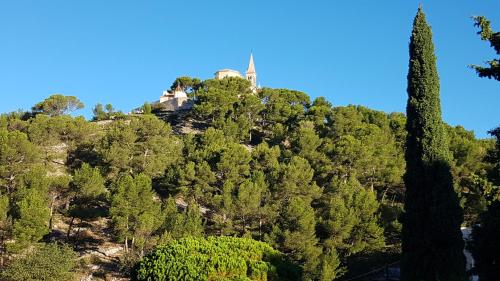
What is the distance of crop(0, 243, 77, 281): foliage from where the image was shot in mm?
24172

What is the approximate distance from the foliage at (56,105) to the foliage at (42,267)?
128 feet

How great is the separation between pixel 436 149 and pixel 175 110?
181ft

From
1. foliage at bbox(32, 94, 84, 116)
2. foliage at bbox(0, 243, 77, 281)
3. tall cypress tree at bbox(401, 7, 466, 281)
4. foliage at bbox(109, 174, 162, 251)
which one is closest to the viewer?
tall cypress tree at bbox(401, 7, 466, 281)

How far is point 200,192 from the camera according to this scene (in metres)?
33.8

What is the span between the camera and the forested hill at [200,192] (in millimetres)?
27391

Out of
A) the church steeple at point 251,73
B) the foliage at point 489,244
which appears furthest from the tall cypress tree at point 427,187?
the church steeple at point 251,73

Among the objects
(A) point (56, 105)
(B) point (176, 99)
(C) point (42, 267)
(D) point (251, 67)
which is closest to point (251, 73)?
(D) point (251, 67)

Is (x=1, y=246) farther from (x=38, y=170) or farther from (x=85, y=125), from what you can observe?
(x=85, y=125)

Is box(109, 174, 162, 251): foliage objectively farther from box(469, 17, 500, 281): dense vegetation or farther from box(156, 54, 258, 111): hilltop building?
box(156, 54, 258, 111): hilltop building

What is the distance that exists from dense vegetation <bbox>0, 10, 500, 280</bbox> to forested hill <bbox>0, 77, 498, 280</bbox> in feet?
0.29

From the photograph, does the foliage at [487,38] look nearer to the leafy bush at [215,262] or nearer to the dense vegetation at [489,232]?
the dense vegetation at [489,232]

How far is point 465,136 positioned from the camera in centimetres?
4353

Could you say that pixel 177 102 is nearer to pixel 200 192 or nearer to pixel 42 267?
pixel 200 192

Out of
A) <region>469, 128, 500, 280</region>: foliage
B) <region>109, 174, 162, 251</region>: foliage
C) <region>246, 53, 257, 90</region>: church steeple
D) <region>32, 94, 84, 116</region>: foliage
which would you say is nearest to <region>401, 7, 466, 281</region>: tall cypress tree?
<region>469, 128, 500, 280</region>: foliage
